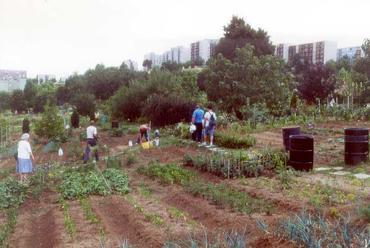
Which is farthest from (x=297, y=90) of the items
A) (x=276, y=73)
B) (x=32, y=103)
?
(x=32, y=103)

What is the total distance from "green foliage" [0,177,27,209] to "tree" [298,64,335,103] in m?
27.2

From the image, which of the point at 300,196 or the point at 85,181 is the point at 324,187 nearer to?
the point at 300,196

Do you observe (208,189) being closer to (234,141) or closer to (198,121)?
(234,141)

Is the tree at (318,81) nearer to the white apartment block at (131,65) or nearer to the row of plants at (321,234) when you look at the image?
the white apartment block at (131,65)

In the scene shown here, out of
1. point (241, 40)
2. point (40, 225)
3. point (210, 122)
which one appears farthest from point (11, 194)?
point (241, 40)

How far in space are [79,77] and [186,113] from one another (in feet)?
117

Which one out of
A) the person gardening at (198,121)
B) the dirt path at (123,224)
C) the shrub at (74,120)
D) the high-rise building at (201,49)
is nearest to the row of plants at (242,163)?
the dirt path at (123,224)

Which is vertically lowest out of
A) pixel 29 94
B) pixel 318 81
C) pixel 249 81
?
pixel 29 94

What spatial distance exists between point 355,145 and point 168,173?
4387mm

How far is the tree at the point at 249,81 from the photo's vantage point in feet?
85.4

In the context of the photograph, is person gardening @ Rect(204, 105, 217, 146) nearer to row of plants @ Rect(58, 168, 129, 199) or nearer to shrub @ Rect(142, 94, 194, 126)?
row of plants @ Rect(58, 168, 129, 199)

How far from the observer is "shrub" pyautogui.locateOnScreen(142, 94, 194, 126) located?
2444cm

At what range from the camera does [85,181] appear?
10680mm

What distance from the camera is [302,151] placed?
1029 centimetres
